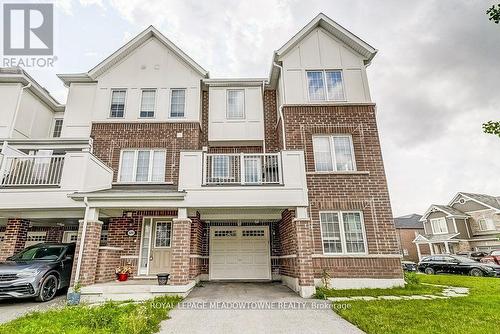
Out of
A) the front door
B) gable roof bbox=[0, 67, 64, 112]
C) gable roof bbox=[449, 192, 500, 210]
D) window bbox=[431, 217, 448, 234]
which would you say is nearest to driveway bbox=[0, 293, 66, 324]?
the front door

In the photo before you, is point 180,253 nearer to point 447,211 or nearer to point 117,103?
point 117,103

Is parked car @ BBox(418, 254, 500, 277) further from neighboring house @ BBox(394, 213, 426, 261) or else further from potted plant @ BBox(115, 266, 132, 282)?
potted plant @ BBox(115, 266, 132, 282)

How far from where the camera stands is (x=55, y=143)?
10.7 meters

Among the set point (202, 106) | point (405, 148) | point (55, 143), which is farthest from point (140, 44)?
point (405, 148)

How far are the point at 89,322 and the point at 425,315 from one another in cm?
742

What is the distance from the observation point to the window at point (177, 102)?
1228cm

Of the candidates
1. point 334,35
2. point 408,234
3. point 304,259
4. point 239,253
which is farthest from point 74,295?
point 408,234

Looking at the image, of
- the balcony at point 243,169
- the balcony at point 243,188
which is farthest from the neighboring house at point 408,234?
the balcony at point 243,188

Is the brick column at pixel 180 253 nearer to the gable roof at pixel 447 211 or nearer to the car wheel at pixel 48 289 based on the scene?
the car wheel at pixel 48 289

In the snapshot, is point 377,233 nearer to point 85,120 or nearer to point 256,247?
point 256,247

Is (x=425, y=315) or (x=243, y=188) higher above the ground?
(x=243, y=188)

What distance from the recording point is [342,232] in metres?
9.67

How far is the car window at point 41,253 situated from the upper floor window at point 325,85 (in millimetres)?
11892

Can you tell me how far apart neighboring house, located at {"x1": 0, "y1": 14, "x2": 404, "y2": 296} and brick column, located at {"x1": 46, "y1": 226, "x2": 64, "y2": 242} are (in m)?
0.98
